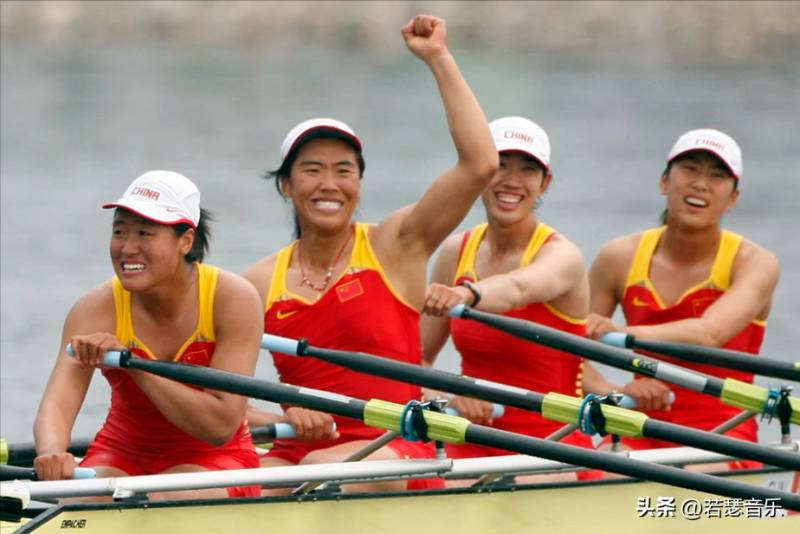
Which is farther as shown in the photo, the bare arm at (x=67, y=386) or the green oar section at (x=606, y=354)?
the green oar section at (x=606, y=354)

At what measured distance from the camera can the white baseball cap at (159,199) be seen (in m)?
5.21

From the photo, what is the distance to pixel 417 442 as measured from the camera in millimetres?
5801

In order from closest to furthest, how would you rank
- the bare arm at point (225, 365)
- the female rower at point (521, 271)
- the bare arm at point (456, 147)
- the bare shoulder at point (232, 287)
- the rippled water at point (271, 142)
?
the bare arm at point (225, 365) → the bare shoulder at point (232, 287) → the bare arm at point (456, 147) → the female rower at point (521, 271) → the rippled water at point (271, 142)

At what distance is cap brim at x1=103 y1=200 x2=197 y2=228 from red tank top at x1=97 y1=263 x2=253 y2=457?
0.24 metres

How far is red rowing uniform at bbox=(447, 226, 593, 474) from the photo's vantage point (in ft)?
21.7

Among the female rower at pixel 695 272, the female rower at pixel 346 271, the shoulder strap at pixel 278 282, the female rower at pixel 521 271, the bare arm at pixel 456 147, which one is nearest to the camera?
the bare arm at pixel 456 147

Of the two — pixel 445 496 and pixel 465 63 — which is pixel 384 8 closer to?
pixel 465 63

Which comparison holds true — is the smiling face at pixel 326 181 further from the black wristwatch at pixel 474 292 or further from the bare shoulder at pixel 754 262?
the bare shoulder at pixel 754 262

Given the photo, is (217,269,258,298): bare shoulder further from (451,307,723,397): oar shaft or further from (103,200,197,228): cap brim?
(451,307,723,397): oar shaft

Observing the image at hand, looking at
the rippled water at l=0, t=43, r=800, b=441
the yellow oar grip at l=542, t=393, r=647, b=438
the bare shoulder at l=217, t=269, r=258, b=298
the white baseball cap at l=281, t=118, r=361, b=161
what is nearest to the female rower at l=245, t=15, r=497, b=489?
the white baseball cap at l=281, t=118, r=361, b=161

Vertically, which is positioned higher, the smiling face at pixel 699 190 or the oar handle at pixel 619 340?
the smiling face at pixel 699 190

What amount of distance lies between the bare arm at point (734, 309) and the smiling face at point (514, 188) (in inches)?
28.1

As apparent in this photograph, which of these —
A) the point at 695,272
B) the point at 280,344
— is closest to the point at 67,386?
the point at 280,344

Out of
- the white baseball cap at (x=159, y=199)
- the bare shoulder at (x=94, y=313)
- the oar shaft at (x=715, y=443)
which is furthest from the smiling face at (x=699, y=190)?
the bare shoulder at (x=94, y=313)
